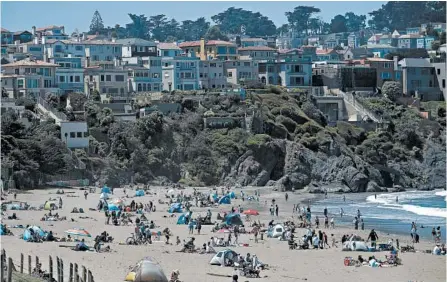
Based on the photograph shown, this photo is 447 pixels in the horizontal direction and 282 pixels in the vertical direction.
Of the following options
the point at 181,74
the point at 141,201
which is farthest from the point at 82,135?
the point at 181,74

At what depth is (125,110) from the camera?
238ft

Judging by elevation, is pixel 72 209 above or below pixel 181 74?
below

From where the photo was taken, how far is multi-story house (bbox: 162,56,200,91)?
85.8m

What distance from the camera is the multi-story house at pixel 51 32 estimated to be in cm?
10550

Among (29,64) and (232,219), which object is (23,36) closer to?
(29,64)

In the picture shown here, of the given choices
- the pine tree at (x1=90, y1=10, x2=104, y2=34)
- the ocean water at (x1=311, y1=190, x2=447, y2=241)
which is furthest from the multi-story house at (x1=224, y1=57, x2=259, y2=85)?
the pine tree at (x1=90, y1=10, x2=104, y2=34)

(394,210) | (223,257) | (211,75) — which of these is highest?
(211,75)

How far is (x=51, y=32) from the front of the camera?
11206 centimetres

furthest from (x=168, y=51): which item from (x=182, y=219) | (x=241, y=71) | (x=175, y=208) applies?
(x=182, y=219)

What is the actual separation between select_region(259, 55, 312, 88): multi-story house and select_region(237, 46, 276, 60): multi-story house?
1011 cm

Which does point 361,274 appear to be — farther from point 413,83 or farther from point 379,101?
point 413,83

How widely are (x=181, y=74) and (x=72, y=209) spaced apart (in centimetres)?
4034

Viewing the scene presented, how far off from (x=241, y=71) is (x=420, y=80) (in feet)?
58.7

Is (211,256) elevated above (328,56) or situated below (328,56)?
below
